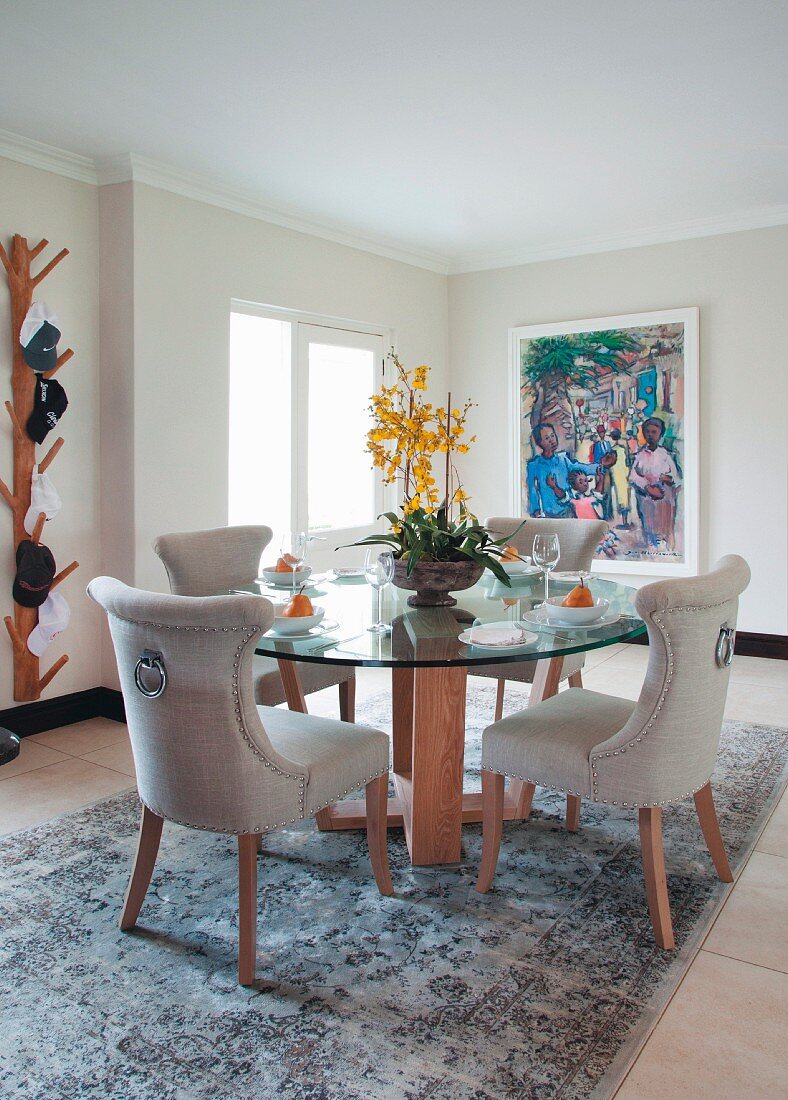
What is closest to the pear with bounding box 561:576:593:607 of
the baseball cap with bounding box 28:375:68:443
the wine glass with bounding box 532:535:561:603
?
the wine glass with bounding box 532:535:561:603

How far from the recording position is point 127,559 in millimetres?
4102

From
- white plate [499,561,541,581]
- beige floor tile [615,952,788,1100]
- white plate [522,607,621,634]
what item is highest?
white plate [499,561,541,581]

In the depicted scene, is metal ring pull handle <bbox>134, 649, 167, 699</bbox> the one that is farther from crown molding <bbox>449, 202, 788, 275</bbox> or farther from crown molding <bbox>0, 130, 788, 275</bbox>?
crown molding <bbox>449, 202, 788, 275</bbox>

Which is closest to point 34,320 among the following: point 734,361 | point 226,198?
point 226,198

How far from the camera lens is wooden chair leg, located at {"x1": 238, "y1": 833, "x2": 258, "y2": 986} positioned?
6.72 ft

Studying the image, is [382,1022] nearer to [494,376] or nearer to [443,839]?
[443,839]

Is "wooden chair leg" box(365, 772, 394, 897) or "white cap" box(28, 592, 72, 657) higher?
"white cap" box(28, 592, 72, 657)

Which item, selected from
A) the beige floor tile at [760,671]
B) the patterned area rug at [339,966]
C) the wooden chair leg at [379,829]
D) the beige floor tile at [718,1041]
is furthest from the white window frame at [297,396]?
the beige floor tile at [718,1041]

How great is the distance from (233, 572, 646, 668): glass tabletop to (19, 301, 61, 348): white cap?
1.56 m

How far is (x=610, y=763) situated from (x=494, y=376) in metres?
4.22

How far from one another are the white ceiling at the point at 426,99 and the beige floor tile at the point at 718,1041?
2717mm

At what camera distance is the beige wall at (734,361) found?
16.5ft

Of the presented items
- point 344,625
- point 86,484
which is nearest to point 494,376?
point 86,484

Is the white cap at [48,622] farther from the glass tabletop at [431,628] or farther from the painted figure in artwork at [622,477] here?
the painted figure in artwork at [622,477]
